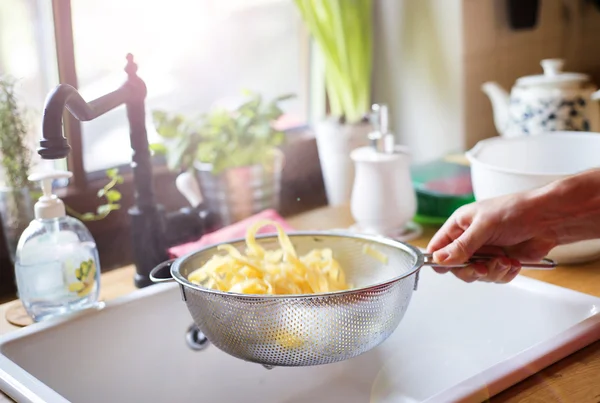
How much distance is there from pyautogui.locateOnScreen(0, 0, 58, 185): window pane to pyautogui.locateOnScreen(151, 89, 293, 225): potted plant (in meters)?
0.21

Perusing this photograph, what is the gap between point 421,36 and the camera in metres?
1.90

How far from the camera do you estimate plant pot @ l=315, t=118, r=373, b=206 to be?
168cm

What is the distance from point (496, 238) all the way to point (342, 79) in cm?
89

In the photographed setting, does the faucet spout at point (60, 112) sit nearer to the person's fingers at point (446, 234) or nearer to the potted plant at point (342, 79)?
the person's fingers at point (446, 234)

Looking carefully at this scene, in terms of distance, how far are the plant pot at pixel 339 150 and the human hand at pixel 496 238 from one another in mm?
657

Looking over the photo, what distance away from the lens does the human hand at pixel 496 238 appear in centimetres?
96

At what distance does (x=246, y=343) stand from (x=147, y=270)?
1.10ft

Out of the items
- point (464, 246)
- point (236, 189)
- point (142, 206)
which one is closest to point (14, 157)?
point (142, 206)

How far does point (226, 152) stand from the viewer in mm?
1436

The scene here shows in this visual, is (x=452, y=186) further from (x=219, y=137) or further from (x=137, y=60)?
(x=137, y=60)

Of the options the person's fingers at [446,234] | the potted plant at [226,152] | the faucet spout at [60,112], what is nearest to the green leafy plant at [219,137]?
the potted plant at [226,152]

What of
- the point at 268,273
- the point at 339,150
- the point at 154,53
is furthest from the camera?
the point at 339,150

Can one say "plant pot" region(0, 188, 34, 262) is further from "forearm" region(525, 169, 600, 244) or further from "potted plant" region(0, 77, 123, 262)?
"forearm" region(525, 169, 600, 244)

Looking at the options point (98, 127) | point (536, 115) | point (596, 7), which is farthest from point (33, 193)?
point (596, 7)
